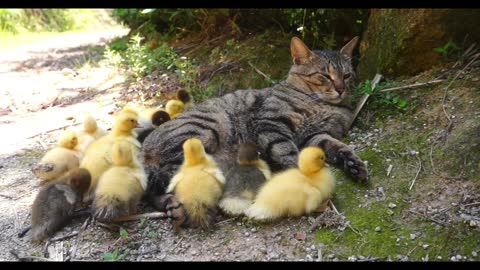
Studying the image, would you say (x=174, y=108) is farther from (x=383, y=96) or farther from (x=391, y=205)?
(x=391, y=205)

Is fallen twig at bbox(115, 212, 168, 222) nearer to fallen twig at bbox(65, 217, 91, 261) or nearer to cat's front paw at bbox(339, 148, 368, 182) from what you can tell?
fallen twig at bbox(65, 217, 91, 261)

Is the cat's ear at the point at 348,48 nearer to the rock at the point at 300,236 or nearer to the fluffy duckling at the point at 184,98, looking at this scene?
the fluffy duckling at the point at 184,98

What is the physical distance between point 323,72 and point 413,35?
93 centimetres

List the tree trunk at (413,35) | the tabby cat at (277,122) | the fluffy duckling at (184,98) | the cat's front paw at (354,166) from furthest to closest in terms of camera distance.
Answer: the fluffy duckling at (184,98), the tree trunk at (413,35), the tabby cat at (277,122), the cat's front paw at (354,166)

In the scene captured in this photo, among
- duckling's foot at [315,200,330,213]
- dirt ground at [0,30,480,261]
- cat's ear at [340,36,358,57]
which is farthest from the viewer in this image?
cat's ear at [340,36,358,57]

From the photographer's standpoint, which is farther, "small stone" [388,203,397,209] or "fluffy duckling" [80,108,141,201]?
"fluffy duckling" [80,108,141,201]

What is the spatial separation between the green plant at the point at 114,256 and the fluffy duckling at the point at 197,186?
49cm

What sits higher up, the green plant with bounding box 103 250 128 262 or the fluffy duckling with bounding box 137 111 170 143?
the fluffy duckling with bounding box 137 111 170 143

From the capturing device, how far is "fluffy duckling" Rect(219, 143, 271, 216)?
11.4 ft

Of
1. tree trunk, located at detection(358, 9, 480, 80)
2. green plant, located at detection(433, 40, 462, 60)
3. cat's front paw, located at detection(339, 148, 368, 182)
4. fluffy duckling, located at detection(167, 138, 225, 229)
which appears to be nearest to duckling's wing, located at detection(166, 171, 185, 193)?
fluffy duckling, located at detection(167, 138, 225, 229)

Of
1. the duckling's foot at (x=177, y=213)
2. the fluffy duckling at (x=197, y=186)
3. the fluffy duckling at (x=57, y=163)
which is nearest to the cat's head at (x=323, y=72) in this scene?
the fluffy duckling at (x=197, y=186)

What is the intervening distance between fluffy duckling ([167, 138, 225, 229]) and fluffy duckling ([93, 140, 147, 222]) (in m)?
0.28

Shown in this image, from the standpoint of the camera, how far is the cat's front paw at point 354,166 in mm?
3660
